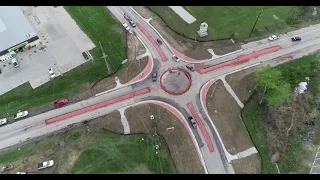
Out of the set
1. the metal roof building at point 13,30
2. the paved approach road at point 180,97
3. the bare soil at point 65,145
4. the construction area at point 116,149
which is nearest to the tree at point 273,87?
the paved approach road at point 180,97

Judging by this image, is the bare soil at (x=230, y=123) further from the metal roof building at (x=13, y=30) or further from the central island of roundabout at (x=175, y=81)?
the metal roof building at (x=13, y=30)

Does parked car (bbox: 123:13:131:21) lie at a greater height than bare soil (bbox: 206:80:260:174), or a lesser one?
greater

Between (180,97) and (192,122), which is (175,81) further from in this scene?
(192,122)

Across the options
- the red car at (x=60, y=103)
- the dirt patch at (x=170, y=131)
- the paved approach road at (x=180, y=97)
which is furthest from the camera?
the red car at (x=60, y=103)

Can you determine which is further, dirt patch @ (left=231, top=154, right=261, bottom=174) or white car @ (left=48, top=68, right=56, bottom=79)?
white car @ (left=48, top=68, right=56, bottom=79)

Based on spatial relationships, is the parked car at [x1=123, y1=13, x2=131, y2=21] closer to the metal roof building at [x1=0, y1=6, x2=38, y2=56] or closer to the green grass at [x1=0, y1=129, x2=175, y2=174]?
the metal roof building at [x1=0, y1=6, x2=38, y2=56]

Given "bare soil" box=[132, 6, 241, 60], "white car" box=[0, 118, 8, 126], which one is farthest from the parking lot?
"bare soil" box=[132, 6, 241, 60]
